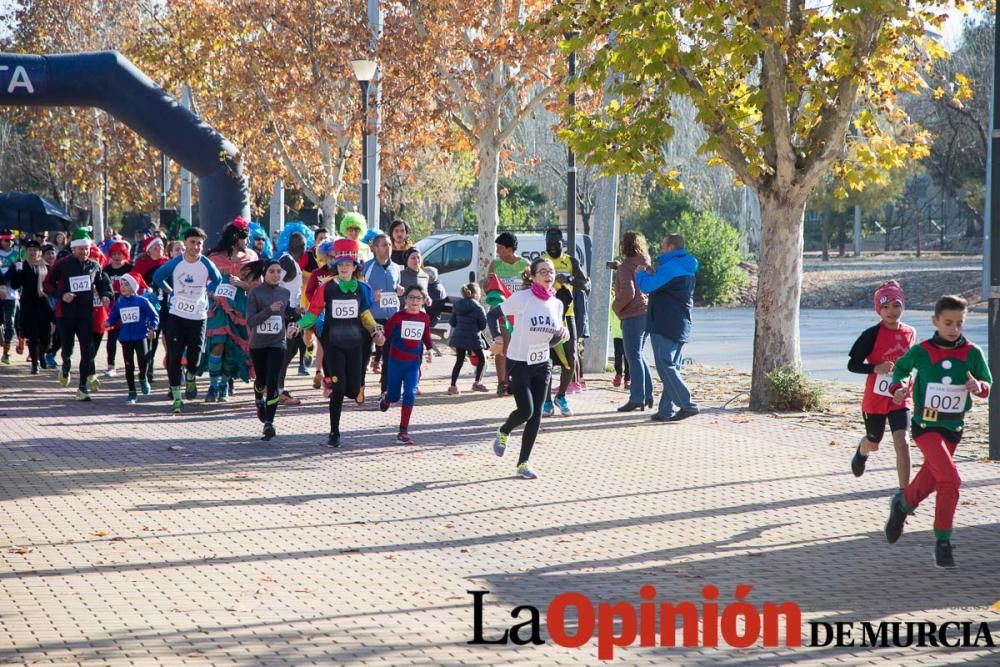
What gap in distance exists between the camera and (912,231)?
73.2 m

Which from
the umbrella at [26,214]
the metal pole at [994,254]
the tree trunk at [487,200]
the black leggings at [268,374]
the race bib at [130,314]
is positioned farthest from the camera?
the umbrella at [26,214]

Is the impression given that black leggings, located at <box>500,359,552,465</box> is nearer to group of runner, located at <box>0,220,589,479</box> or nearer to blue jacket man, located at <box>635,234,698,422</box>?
group of runner, located at <box>0,220,589,479</box>

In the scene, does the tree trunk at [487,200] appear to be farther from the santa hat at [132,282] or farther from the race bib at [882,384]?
the race bib at [882,384]

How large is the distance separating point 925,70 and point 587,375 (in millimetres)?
6124

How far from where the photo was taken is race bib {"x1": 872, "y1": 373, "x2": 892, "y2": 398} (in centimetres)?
949

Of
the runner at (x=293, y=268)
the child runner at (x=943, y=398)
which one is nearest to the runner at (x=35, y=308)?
the runner at (x=293, y=268)

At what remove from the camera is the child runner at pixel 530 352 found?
11422 mm

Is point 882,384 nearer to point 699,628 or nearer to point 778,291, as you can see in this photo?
point 699,628

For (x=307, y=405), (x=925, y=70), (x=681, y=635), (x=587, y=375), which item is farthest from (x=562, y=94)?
(x=681, y=635)

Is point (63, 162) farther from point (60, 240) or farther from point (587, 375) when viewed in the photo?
point (587, 375)

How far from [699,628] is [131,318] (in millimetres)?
10394

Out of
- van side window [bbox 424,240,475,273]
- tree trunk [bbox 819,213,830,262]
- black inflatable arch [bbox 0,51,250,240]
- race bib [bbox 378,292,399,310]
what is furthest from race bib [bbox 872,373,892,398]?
tree trunk [bbox 819,213,830,262]

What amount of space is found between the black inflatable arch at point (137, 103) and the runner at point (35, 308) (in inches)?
131

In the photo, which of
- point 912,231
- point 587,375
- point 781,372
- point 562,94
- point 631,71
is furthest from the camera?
point 912,231
